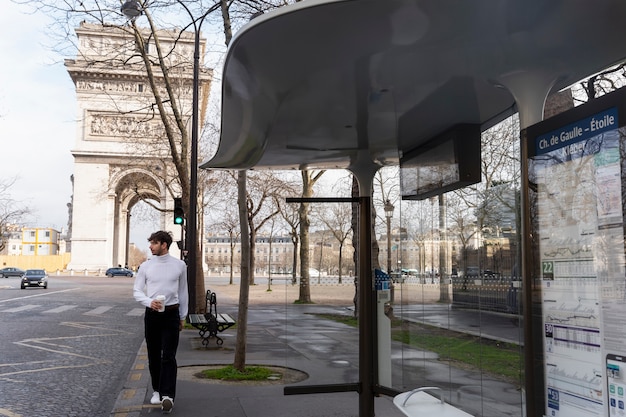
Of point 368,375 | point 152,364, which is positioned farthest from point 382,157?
point 152,364

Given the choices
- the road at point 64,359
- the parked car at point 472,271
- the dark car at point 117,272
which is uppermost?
the parked car at point 472,271

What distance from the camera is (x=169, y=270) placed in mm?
6473

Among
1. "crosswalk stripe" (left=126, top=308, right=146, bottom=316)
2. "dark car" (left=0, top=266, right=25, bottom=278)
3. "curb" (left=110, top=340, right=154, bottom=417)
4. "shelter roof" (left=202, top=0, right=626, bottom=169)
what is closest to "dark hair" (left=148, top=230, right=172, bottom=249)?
"shelter roof" (left=202, top=0, right=626, bottom=169)

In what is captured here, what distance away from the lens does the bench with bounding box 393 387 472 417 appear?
4.40 meters

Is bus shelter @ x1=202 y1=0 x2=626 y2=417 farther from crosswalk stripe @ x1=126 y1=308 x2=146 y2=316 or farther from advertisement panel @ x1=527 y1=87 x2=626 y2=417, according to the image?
crosswalk stripe @ x1=126 y1=308 x2=146 y2=316

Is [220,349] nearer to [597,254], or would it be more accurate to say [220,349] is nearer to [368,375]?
[368,375]

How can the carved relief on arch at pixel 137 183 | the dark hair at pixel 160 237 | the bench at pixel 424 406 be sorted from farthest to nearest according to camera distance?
the carved relief on arch at pixel 137 183, the dark hair at pixel 160 237, the bench at pixel 424 406

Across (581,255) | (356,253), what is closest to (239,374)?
(356,253)

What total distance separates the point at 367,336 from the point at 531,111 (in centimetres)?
290

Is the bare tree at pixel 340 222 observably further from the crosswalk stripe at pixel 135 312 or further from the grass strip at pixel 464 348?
the crosswalk stripe at pixel 135 312

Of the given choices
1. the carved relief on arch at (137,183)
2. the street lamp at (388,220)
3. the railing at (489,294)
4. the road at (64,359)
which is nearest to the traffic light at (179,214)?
the road at (64,359)

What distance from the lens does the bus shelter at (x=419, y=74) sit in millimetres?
3051

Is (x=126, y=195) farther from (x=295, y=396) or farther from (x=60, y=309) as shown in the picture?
(x=295, y=396)

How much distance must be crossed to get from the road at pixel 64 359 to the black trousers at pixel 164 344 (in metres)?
0.78
